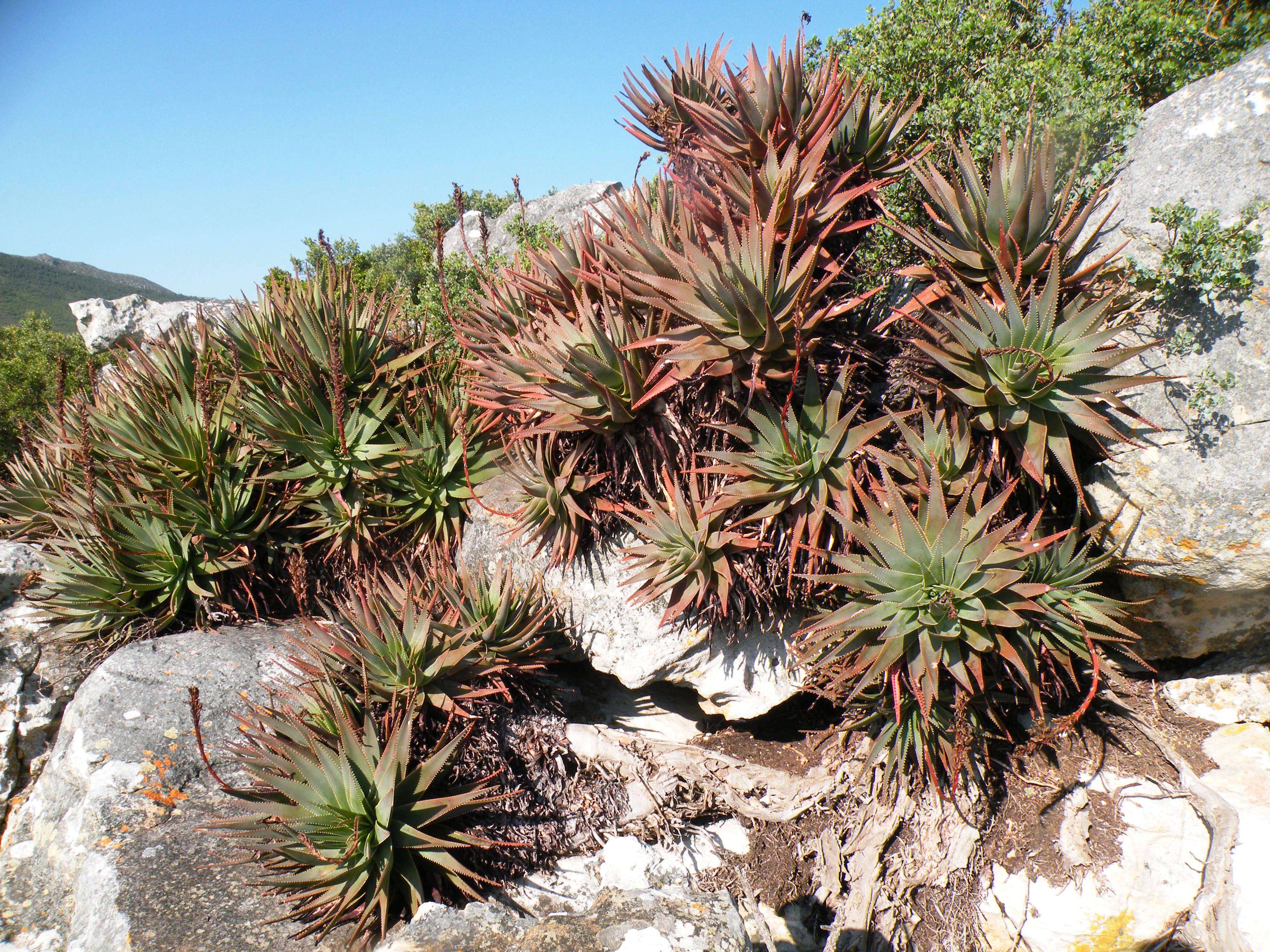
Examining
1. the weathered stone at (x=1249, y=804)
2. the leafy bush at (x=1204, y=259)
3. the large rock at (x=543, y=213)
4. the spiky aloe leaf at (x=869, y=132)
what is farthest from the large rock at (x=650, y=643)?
the large rock at (x=543, y=213)

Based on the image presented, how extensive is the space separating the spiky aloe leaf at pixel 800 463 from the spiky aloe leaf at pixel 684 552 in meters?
0.14

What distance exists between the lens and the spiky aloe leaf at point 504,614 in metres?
3.96

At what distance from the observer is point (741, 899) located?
3.79 m

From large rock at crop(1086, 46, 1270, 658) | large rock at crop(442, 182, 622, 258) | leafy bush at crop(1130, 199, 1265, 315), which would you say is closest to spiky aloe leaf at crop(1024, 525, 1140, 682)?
large rock at crop(1086, 46, 1270, 658)

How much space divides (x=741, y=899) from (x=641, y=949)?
129cm

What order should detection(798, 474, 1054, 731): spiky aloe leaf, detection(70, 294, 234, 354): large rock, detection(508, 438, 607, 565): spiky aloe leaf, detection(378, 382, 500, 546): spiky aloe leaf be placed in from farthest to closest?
1. detection(70, 294, 234, 354): large rock
2. detection(378, 382, 500, 546): spiky aloe leaf
3. detection(508, 438, 607, 565): spiky aloe leaf
4. detection(798, 474, 1054, 731): spiky aloe leaf

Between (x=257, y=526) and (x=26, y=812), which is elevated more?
(x=257, y=526)

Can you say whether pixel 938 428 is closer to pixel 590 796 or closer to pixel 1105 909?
pixel 1105 909

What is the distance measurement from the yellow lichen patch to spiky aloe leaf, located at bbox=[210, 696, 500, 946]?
115 inches

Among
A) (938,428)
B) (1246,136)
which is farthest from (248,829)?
(1246,136)

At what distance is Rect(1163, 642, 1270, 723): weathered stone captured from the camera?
3619 millimetres

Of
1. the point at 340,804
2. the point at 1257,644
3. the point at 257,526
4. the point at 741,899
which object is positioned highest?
the point at 1257,644

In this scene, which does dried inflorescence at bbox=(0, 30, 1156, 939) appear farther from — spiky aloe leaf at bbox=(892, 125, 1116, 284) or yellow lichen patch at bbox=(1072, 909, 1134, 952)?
yellow lichen patch at bbox=(1072, 909, 1134, 952)

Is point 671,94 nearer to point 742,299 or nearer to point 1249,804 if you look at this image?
point 742,299
